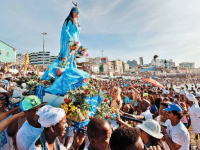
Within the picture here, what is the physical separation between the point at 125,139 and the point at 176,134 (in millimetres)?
1707

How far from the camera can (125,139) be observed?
1.42 metres

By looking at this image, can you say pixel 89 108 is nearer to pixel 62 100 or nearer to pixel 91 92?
pixel 91 92

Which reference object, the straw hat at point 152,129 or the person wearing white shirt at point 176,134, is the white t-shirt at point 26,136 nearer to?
the straw hat at point 152,129

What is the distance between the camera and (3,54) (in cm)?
2542

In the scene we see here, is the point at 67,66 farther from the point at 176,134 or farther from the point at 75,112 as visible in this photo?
the point at 176,134

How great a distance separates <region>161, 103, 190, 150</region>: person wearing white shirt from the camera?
2504 millimetres

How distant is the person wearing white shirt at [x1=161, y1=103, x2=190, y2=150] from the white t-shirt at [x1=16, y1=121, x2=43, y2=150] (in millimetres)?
2397

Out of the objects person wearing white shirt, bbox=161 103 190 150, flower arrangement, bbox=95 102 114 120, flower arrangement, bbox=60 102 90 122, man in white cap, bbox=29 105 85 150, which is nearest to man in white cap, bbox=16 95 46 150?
man in white cap, bbox=29 105 85 150

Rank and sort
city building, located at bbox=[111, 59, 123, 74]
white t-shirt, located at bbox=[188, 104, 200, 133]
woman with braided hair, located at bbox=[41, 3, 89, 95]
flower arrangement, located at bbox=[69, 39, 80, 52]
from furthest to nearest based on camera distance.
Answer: city building, located at bbox=[111, 59, 123, 74] → white t-shirt, located at bbox=[188, 104, 200, 133] → flower arrangement, located at bbox=[69, 39, 80, 52] → woman with braided hair, located at bbox=[41, 3, 89, 95]

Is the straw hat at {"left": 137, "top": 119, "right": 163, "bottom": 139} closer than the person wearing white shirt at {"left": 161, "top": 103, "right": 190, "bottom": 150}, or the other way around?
the straw hat at {"left": 137, "top": 119, "right": 163, "bottom": 139}

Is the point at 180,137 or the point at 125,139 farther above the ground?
the point at 125,139

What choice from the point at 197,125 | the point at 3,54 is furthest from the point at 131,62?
the point at 197,125

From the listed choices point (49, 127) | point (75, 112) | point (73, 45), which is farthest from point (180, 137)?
point (73, 45)

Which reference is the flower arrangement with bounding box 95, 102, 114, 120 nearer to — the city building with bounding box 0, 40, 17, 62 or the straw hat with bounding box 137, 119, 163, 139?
the straw hat with bounding box 137, 119, 163, 139
